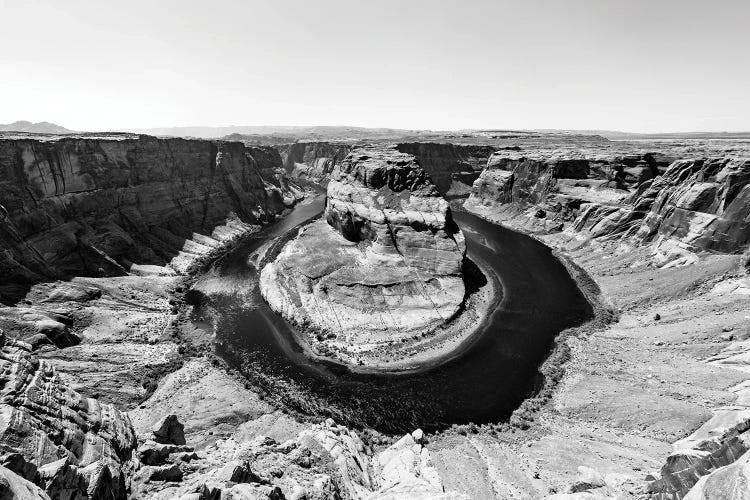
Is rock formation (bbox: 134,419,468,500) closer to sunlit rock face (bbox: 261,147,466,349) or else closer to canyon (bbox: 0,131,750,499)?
canyon (bbox: 0,131,750,499)

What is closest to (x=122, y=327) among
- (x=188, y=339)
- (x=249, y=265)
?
(x=188, y=339)

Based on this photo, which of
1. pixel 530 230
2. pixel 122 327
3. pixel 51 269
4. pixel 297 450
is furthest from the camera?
pixel 530 230

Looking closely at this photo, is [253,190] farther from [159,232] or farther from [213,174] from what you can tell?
[159,232]

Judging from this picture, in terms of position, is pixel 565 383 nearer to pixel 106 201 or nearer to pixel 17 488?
pixel 17 488

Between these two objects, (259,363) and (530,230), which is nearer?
(259,363)

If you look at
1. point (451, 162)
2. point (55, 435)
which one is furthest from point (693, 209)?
point (451, 162)

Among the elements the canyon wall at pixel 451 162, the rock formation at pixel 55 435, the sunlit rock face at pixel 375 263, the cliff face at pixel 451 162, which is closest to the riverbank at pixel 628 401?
the sunlit rock face at pixel 375 263

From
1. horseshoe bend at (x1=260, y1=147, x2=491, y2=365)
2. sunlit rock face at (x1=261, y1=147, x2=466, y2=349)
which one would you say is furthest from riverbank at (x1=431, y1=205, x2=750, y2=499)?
sunlit rock face at (x1=261, y1=147, x2=466, y2=349)

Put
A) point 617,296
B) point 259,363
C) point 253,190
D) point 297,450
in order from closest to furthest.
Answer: point 297,450 → point 259,363 → point 617,296 → point 253,190
